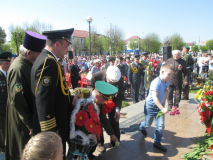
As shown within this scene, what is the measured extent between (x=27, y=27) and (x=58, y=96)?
38519 millimetres

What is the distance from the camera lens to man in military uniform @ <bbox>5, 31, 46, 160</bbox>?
7.23 feet

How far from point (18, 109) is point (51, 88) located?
794 mm

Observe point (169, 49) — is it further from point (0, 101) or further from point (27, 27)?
point (27, 27)

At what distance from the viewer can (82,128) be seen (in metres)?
2.22

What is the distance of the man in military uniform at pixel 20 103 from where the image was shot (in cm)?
221

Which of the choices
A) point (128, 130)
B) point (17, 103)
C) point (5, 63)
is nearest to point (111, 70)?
point (17, 103)

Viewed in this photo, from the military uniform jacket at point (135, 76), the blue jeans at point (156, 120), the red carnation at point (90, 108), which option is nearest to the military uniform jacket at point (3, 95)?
the red carnation at point (90, 108)

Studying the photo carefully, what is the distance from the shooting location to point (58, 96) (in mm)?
1908

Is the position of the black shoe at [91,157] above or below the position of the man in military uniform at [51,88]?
below

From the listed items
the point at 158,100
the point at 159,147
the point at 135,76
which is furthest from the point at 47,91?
the point at 135,76

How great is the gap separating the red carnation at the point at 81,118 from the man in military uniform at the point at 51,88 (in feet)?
0.48

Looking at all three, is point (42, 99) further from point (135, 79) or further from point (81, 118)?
point (135, 79)

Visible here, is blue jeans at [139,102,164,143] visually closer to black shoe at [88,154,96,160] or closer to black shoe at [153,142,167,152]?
black shoe at [153,142,167,152]

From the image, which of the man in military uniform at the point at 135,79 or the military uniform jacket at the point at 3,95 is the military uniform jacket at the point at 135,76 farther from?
the military uniform jacket at the point at 3,95
